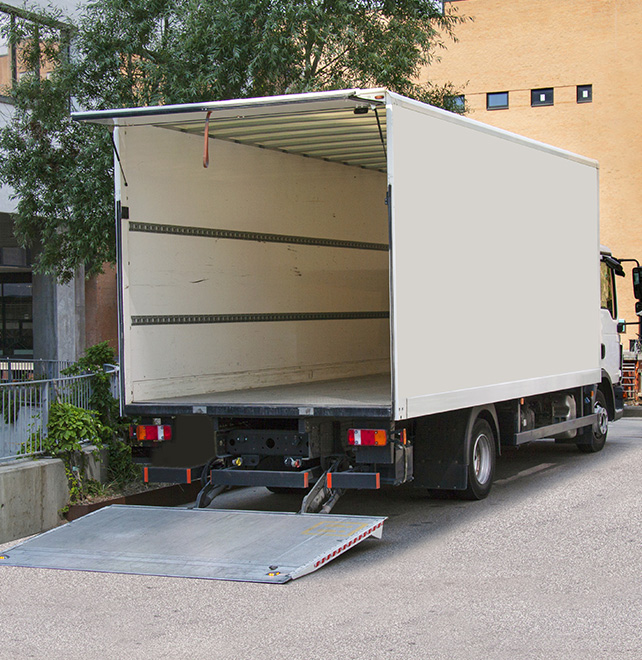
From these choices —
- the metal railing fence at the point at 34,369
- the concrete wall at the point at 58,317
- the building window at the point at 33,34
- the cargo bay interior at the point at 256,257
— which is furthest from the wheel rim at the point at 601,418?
the concrete wall at the point at 58,317

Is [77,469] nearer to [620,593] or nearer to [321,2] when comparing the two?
[620,593]

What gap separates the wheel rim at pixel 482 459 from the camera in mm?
9468

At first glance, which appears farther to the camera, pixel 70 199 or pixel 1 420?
pixel 70 199

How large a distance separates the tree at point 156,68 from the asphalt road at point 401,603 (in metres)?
6.78

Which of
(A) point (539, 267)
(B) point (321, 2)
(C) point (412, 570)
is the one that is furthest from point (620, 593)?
(B) point (321, 2)

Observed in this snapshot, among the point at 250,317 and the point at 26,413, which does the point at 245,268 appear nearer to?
the point at 250,317

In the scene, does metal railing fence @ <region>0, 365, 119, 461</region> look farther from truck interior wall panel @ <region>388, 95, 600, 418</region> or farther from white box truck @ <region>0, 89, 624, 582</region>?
truck interior wall panel @ <region>388, 95, 600, 418</region>

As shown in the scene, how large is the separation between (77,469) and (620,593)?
16.6 ft

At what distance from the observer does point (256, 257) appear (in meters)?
10.4

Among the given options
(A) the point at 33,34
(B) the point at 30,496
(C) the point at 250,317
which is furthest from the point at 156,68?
(B) the point at 30,496

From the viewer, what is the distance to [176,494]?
1001cm

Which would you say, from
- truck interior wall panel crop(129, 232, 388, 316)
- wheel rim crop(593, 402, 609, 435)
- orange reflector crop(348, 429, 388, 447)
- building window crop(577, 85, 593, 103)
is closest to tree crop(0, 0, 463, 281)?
truck interior wall panel crop(129, 232, 388, 316)

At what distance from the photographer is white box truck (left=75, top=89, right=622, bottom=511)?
316 inches

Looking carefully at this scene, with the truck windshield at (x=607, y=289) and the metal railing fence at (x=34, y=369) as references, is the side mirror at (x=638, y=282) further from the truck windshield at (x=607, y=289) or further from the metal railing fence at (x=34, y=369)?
the metal railing fence at (x=34, y=369)
